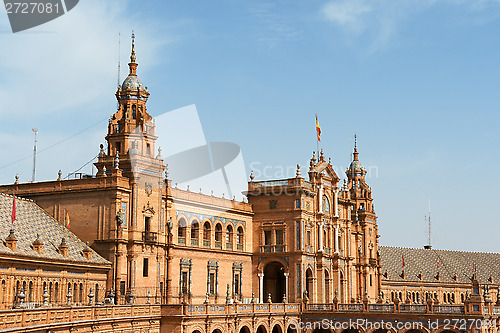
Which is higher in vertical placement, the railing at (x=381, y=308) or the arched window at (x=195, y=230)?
the arched window at (x=195, y=230)

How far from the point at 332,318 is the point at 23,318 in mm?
45681

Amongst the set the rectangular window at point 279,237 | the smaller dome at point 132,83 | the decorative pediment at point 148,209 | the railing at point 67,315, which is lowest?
the railing at point 67,315

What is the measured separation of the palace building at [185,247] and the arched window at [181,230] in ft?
0.45

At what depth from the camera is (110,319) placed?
4731cm

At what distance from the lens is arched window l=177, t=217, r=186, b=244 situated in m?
70.2

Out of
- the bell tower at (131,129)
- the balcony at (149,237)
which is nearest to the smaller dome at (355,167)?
the bell tower at (131,129)

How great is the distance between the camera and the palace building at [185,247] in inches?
2227

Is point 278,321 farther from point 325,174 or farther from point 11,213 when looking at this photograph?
point 11,213

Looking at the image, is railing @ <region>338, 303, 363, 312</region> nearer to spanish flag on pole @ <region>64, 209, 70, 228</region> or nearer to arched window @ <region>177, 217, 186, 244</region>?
arched window @ <region>177, 217, 186, 244</region>

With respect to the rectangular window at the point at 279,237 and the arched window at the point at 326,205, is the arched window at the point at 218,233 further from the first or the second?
the arched window at the point at 326,205

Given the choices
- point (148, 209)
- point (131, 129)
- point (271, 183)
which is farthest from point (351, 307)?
point (131, 129)

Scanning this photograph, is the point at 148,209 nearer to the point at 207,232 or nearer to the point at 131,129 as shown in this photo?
the point at 131,129

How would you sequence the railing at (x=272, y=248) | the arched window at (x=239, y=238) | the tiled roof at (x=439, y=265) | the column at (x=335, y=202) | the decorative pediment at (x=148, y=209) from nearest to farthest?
the decorative pediment at (x=148, y=209) → the arched window at (x=239, y=238) → the railing at (x=272, y=248) → the column at (x=335, y=202) → the tiled roof at (x=439, y=265)

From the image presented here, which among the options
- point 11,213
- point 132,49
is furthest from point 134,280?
point 132,49
